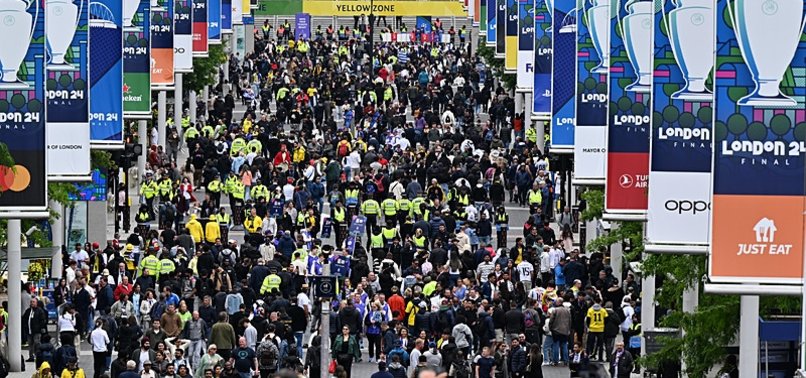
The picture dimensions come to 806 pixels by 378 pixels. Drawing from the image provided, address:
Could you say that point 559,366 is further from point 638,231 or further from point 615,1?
point 615,1

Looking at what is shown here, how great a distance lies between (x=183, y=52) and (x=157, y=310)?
17439 millimetres

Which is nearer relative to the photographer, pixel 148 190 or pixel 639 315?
pixel 639 315

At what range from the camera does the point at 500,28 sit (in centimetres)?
6003

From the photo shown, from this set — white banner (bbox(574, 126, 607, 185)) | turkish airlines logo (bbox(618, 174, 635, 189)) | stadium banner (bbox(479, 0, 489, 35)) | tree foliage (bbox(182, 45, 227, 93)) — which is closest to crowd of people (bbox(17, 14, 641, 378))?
tree foliage (bbox(182, 45, 227, 93))

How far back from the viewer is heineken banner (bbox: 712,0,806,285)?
21.0m

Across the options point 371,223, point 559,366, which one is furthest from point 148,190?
point 559,366

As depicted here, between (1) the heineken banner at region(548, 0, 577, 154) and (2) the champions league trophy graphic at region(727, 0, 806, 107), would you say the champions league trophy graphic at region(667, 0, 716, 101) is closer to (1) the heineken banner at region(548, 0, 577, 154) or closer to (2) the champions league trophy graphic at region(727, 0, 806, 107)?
(2) the champions league trophy graphic at region(727, 0, 806, 107)

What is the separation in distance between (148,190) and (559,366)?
15.5 m

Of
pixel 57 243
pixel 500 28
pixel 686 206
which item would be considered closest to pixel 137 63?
pixel 57 243

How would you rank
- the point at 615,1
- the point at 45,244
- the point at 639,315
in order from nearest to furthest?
1. the point at 615,1
2. the point at 639,315
3. the point at 45,244

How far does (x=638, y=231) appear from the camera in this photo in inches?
1303

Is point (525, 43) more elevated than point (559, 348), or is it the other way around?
point (525, 43)

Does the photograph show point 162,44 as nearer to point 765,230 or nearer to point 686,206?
point 686,206

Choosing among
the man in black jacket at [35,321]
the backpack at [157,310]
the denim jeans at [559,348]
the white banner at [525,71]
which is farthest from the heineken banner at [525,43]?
the man in black jacket at [35,321]
